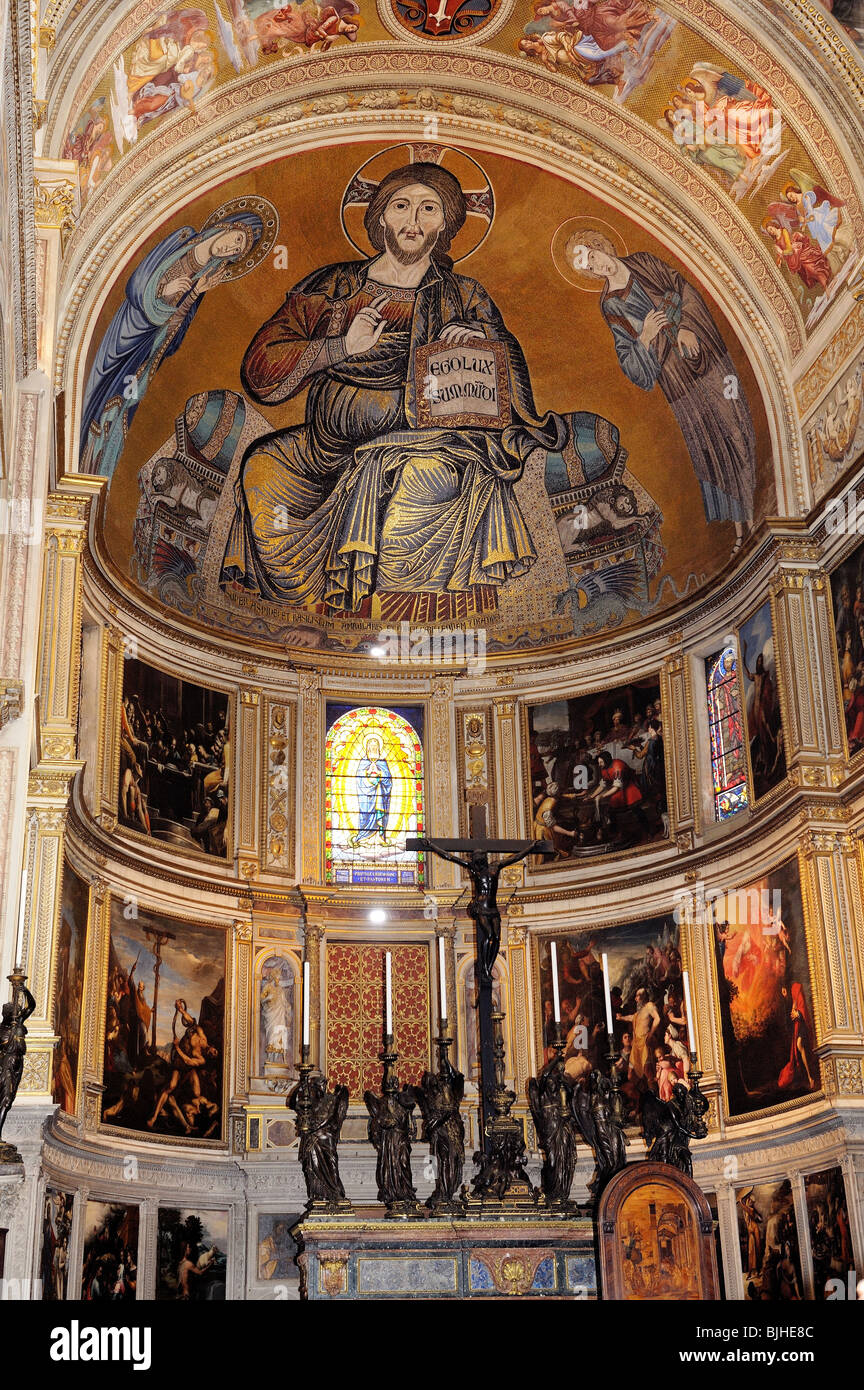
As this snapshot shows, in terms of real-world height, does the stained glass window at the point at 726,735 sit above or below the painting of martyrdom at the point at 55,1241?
above

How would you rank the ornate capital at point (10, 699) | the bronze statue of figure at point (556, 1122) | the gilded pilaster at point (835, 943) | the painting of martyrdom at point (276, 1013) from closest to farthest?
1. the ornate capital at point (10, 699)
2. the bronze statue of figure at point (556, 1122)
3. the gilded pilaster at point (835, 943)
4. the painting of martyrdom at point (276, 1013)

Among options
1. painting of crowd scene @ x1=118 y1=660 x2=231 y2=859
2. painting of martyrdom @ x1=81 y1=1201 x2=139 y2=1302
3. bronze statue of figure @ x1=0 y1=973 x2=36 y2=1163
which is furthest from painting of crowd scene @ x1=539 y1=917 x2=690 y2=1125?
bronze statue of figure @ x1=0 y1=973 x2=36 y2=1163

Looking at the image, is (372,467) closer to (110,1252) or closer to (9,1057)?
(110,1252)

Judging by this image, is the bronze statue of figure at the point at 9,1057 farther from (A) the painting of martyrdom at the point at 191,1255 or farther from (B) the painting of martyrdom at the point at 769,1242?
(B) the painting of martyrdom at the point at 769,1242

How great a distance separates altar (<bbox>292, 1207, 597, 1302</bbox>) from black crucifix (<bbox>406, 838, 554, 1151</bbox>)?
108 centimetres

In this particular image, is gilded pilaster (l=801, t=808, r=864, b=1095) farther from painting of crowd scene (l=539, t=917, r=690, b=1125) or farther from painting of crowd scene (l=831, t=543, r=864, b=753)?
painting of crowd scene (l=539, t=917, r=690, b=1125)

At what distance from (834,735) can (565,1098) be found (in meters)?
6.98

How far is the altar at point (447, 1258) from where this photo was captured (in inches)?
611

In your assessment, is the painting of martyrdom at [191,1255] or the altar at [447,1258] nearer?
the altar at [447,1258]

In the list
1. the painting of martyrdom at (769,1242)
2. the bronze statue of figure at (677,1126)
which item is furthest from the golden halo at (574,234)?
the painting of martyrdom at (769,1242)

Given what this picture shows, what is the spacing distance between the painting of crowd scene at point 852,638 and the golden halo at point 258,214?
33.8 ft

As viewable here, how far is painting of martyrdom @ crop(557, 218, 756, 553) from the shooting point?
24.9 meters

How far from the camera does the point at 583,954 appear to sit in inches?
1000

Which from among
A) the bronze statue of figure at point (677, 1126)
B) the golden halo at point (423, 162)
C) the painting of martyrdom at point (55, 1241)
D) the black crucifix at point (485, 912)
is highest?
the golden halo at point (423, 162)
